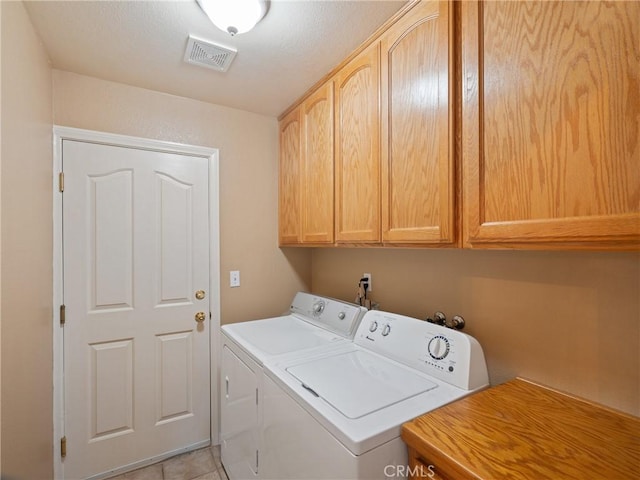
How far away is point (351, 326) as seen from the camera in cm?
167

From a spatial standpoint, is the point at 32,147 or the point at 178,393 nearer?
the point at 32,147

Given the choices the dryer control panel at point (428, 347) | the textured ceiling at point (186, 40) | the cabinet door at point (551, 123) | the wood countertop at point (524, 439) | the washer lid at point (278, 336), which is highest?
the textured ceiling at point (186, 40)

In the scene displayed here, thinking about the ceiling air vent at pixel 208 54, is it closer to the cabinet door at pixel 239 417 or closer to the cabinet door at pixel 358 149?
the cabinet door at pixel 358 149

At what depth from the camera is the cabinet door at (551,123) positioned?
28.3 inches

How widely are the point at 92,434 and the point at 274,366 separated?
1.38 meters

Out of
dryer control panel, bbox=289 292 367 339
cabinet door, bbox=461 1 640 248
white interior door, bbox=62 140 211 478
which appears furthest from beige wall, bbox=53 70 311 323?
cabinet door, bbox=461 1 640 248

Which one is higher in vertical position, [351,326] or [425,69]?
[425,69]

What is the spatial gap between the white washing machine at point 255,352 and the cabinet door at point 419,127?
0.66 m

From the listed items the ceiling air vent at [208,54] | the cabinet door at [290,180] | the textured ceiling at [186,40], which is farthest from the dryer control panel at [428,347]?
the ceiling air vent at [208,54]

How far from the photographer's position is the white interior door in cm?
178

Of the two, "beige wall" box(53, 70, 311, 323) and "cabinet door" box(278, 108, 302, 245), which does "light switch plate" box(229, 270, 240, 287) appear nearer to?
"beige wall" box(53, 70, 311, 323)

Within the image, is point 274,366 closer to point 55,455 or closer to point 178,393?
point 178,393

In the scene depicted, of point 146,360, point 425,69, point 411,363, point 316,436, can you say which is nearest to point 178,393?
point 146,360

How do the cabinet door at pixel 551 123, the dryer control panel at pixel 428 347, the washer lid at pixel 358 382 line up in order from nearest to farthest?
1. the cabinet door at pixel 551 123
2. the washer lid at pixel 358 382
3. the dryer control panel at pixel 428 347
